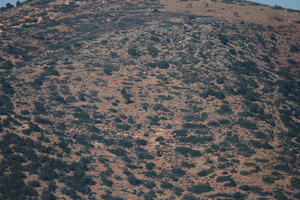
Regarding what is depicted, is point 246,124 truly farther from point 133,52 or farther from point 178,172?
point 133,52

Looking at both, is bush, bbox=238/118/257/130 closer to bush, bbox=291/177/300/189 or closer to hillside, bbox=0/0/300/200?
hillside, bbox=0/0/300/200

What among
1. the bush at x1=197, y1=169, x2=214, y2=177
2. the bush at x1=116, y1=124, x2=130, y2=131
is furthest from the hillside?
the bush at x1=116, y1=124, x2=130, y2=131

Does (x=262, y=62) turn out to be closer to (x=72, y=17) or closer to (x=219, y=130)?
(x=219, y=130)

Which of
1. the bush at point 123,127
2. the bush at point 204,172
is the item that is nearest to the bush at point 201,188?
the bush at point 204,172

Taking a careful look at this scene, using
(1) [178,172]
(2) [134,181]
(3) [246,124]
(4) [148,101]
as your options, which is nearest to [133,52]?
(4) [148,101]

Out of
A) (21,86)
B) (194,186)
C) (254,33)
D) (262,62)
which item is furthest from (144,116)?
(254,33)

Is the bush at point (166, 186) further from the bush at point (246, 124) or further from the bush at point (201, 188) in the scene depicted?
the bush at point (246, 124)

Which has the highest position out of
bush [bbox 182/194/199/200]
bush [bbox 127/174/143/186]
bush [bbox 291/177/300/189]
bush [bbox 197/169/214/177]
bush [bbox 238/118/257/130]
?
bush [bbox 238/118/257/130]

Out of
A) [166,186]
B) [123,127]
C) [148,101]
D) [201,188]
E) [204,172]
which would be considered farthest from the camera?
[148,101]
